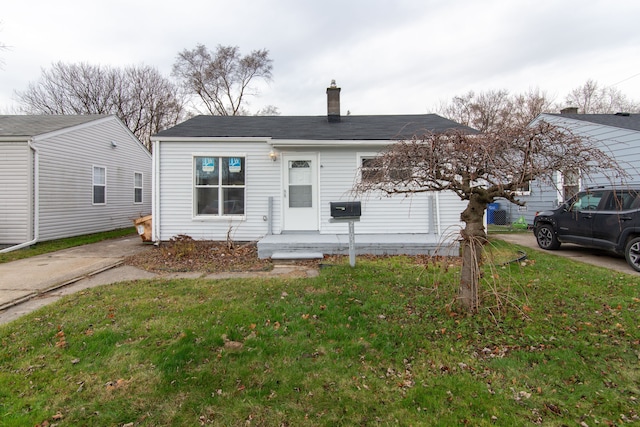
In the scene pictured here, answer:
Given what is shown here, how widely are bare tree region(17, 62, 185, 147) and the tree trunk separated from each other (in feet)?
84.8

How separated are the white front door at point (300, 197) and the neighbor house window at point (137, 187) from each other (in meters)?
9.63

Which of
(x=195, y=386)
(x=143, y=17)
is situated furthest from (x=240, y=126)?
Result: (x=195, y=386)

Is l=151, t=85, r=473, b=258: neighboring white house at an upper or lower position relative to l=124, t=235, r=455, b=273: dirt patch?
upper

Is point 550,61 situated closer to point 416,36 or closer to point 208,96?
point 416,36

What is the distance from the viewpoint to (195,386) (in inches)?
90.4

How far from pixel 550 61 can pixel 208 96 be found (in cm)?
2299

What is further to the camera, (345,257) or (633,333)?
(345,257)

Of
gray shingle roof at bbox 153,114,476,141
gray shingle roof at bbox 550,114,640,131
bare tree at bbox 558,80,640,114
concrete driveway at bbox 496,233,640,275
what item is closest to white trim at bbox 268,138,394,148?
gray shingle roof at bbox 153,114,476,141

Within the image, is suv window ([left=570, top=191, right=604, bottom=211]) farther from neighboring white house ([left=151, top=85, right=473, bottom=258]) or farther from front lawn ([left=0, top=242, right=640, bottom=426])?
front lawn ([left=0, top=242, right=640, bottom=426])

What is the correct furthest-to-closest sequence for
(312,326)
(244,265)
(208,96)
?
1. (208,96)
2. (244,265)
3. (312,326)

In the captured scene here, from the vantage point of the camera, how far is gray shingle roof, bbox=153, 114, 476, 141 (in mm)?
7766

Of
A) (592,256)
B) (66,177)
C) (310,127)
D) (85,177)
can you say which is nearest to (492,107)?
(592,256)

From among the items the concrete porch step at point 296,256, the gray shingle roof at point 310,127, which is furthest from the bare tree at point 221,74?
the concrete porch step at point 296,256

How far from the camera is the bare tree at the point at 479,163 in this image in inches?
104
